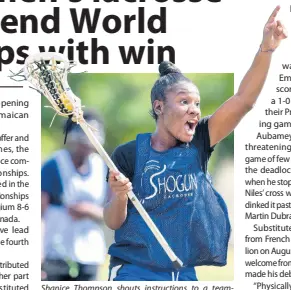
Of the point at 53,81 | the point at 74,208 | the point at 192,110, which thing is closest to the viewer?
the point at 53,81

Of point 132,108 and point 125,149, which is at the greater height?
point 132,108

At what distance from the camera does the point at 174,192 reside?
534 centimetres

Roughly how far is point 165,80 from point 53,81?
73cm

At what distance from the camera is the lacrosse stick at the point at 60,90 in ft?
16.9

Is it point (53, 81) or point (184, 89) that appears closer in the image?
point (53, 81)

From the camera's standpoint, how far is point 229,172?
5.68 meters

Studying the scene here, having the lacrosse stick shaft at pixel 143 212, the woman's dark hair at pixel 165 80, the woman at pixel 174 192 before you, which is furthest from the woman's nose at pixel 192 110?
the lacrosse stick shaft at pixel 143 212

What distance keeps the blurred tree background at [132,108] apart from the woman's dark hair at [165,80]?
0.14 metres

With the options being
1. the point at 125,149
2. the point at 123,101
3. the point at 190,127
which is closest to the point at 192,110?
the point at 190,127

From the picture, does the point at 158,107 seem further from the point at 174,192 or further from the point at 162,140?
the point at 174,192

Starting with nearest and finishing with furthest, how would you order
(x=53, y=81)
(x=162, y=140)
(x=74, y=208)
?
(x=53, y=81) → (x=162, y=140) → (x=74, y=208)

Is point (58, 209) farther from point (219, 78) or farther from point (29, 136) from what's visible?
point (219, 78)

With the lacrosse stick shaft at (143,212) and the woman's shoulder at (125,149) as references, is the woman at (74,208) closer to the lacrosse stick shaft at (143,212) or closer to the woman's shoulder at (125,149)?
the woman's shoulder at (125,149)

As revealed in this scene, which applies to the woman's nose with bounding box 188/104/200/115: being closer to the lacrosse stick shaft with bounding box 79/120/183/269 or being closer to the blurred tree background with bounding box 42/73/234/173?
the blurred tree background with bounding box 42/73/234/173
